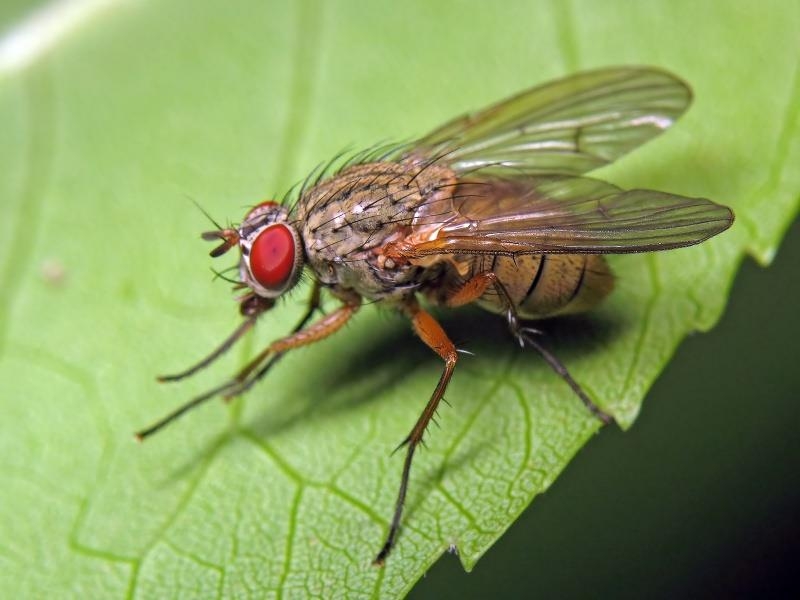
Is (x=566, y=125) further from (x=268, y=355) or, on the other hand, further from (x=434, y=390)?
(x=268, y=355)

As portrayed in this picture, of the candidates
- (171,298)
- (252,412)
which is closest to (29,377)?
(171,298)

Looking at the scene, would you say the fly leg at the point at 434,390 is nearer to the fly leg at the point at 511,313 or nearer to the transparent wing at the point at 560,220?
the fly leg at the point at 511,313

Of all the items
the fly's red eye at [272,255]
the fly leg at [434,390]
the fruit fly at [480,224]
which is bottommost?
the fly leg at [434,390]

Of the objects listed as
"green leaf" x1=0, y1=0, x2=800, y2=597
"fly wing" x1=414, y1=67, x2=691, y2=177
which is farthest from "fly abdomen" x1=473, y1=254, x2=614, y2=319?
"fly wing" x1=414, y1=67, x2=691, y2=177

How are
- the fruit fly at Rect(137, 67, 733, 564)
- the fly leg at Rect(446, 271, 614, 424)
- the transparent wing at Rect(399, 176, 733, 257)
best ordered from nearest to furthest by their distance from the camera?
the transparent wing at Rect(399, 176, 733, 257), the fruit fly at Rect(137, 67, 733, 564), the fly leg at Rect(446, 271, 614, 424)

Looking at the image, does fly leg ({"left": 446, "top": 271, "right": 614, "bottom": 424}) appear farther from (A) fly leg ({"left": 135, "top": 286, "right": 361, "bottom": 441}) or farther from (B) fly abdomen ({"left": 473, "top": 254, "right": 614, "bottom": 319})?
(A) fly leg ({"left": 135, "top": 286, "right": 361, "bottom": 441})

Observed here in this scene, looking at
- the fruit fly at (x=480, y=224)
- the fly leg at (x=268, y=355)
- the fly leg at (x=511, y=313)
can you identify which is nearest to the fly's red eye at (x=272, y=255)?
the fruit fly at (x=480, y=224)
